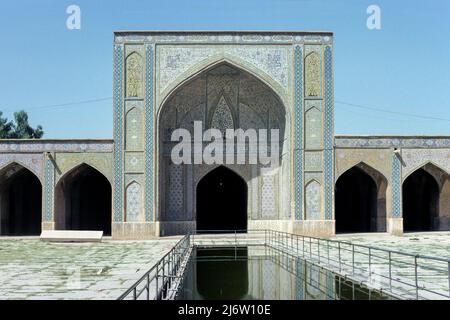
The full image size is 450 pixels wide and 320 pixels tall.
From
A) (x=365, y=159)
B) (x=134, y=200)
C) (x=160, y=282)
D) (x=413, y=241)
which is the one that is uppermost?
(x=365, y=159)

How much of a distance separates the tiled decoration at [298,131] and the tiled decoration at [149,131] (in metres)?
4.85

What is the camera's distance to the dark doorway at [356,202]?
21.5m

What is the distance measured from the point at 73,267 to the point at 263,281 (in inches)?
153

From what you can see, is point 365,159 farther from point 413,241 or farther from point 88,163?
point 88,163

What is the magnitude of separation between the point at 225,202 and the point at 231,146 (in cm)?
651

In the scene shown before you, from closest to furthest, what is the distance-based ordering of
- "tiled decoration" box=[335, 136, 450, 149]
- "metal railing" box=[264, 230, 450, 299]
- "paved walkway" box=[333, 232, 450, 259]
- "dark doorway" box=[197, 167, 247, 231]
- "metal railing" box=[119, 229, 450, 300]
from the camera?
"metal railing" box=[119, 229, 450, 300]
"metal railing" box=[264, 230, 450, 299]
"paved walkway" box=[333, 232, 450, 259]
"tiled decoration" box=[335, 136, 450, 149]
"dark doorway" box=[197, 167, 247, 231]

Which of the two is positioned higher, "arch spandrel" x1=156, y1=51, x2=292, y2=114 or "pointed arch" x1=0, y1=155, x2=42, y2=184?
"arch spandrel" x1=156, y1=51, x2=292, y2=114

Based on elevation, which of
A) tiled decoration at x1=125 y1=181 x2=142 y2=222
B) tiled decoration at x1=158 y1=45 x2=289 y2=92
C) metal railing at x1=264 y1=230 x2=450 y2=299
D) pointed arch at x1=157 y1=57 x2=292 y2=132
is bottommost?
metal railing at x1=264 y1=230 x2=450 y2=299

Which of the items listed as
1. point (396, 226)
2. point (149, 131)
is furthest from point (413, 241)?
point (149, 131)

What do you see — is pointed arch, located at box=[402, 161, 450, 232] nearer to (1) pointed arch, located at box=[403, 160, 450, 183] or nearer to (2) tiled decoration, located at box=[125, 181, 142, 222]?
(1) pointed arch, located at box=[403, 160, 450, 183]

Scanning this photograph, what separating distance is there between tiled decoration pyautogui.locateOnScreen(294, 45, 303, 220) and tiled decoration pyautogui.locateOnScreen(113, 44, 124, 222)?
19.3ft

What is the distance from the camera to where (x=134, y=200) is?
60.0 ft

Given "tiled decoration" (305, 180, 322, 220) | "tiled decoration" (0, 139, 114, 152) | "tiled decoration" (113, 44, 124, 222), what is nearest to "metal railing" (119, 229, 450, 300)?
"tiled decoration" (305, 180, 322, 220)

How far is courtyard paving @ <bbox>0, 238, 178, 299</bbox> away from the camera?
7.66m
